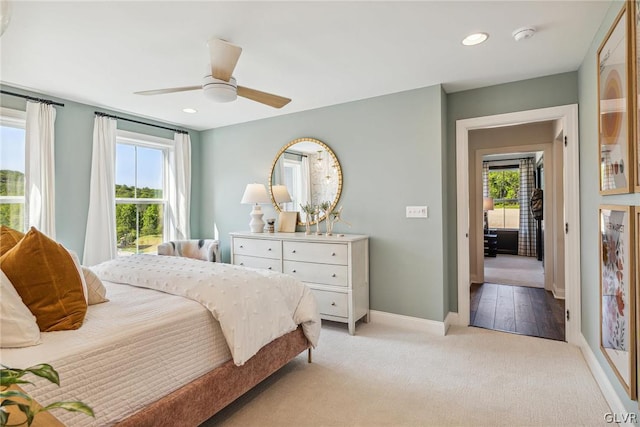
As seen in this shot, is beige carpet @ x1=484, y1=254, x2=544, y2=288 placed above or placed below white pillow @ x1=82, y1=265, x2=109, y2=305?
below

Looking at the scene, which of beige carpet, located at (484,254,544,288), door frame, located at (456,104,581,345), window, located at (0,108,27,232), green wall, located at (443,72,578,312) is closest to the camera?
door frame, located at (456,104,581,345)

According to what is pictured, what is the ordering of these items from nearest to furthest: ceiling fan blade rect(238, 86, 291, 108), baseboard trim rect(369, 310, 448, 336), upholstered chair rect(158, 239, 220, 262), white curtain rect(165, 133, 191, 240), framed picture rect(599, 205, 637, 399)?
framed picture rect(599, 205, 637, 399)
ceiling fan blade rect(238, 86, 291, 108)
baseboard trim rect(369, 310, 448, 336)
upholstered chair rect(158, 239, 220, 262)
white curtain rect(165, 133, 191, 240)

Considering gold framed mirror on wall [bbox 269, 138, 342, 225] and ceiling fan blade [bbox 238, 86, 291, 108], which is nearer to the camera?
ceiling fan blade [bbox 238, 86, 291, 108]

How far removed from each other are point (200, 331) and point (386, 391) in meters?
1.32

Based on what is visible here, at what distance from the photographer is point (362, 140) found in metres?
3.74


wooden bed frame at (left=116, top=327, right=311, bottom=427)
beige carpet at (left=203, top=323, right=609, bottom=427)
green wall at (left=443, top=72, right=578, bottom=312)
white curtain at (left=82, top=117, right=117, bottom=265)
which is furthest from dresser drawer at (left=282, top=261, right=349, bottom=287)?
white curtain at (left=82, top=117, right=117, bottom=265)

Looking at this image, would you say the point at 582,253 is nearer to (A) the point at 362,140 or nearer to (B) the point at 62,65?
(A) the point at 362,140

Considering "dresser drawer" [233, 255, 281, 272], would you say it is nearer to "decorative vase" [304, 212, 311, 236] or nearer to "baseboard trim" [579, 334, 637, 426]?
"decorative vase" [304, 212, 311, 236]

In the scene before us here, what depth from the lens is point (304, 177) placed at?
416 cm

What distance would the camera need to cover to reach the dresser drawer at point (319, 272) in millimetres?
3350

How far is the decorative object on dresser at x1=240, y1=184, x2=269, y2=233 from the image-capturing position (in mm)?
4211

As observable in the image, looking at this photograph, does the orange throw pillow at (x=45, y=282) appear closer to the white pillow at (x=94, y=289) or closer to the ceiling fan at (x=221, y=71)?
the white pillow at (x=94, y=289)

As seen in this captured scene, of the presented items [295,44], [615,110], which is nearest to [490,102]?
[615,110]

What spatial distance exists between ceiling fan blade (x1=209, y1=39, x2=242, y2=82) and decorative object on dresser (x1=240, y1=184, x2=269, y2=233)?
1.94 meters
